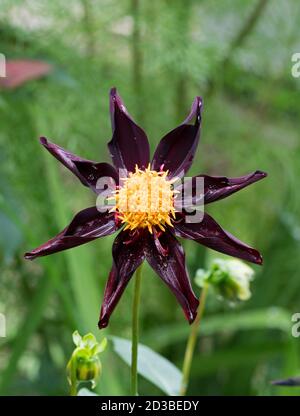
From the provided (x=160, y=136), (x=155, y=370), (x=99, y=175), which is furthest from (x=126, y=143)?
(x=160, y=136)

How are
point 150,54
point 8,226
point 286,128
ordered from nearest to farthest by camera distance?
1. point 8,226
2. point 150,54
3. point 286,128

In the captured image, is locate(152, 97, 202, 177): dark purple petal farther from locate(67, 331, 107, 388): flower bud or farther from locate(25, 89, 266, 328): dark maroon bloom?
locate(67, 331, 107, 388): flower bud

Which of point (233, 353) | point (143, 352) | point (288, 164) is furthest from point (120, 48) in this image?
point (143, 352)

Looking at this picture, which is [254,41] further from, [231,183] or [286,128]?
[231,183]

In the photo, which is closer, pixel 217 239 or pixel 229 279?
pixel 217 239

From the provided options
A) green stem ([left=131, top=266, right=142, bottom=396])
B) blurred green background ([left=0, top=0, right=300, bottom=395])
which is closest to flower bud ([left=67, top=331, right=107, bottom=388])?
green stem ([left=131, top=266, right=142, bottom=396])

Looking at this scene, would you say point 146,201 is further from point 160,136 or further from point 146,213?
point 160,136

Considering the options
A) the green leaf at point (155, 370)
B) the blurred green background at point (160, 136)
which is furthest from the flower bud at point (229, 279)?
the blurred green background at point (160, 136)
